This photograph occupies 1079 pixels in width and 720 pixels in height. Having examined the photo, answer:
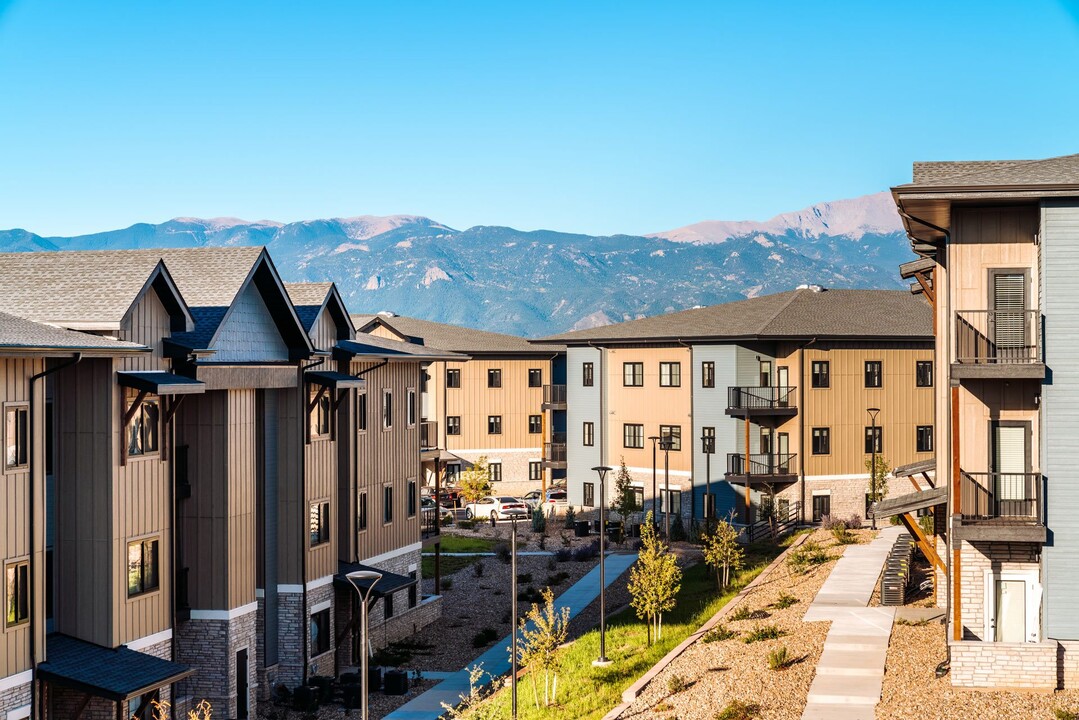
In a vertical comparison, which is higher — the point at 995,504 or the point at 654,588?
the point at 995,504

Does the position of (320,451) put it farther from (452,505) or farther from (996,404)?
(452,505)

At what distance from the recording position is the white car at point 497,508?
65625mm

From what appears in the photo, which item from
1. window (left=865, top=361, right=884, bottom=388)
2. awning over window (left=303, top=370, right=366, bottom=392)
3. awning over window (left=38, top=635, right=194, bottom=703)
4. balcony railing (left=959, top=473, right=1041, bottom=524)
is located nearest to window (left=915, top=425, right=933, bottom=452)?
window (left=865, top=361, right=884, bottom=388)

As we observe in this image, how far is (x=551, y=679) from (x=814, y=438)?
3061 cm

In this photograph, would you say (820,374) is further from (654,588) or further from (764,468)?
(654,588)

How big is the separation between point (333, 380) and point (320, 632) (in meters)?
6.67

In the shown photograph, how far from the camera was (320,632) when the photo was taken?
3256 centimetres

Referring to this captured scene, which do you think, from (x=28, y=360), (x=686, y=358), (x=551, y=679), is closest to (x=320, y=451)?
(x=551, y=679)

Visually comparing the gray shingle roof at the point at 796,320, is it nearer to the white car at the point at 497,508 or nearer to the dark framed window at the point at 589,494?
the dark framed window at the point at 589,494

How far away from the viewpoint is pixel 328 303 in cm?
3366

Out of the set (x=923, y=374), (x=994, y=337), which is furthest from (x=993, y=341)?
(x=923, y=374)

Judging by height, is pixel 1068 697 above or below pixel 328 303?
below

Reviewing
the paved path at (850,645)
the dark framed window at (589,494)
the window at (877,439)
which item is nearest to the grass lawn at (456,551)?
the dark framed window at (589,494)

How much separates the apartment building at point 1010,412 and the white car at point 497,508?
41004mm
